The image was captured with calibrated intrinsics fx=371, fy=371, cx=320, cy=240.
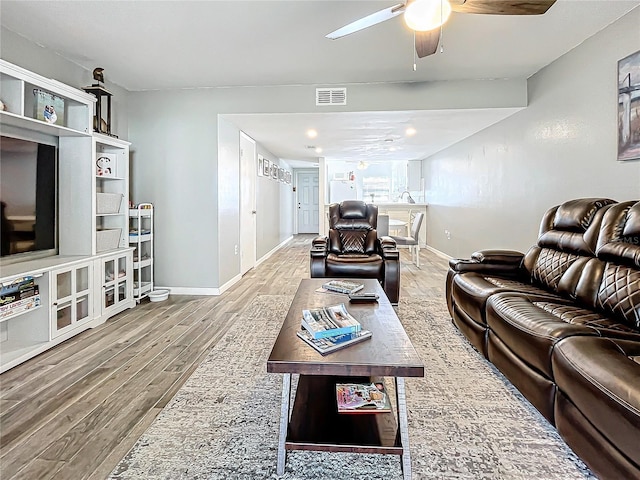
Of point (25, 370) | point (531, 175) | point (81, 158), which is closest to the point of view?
point (25, 370)

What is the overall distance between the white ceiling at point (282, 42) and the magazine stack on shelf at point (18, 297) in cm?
185

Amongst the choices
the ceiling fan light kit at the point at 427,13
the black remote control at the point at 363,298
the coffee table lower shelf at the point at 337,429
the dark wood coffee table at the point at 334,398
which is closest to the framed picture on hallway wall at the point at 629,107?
the ceiling fan light kit at the point at 427,13

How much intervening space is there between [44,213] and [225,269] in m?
2.03

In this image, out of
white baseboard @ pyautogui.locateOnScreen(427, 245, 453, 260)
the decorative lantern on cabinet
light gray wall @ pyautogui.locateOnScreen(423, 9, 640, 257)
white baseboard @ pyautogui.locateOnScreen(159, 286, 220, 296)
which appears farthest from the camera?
white baseboard @ pyautogui.locateOnScreen(427, 245, 453, 260)

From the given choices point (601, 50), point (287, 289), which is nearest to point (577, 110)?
point (601, 50)

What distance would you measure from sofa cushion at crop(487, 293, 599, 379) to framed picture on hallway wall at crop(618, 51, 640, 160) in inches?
51.6

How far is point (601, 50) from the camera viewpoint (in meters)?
2.90

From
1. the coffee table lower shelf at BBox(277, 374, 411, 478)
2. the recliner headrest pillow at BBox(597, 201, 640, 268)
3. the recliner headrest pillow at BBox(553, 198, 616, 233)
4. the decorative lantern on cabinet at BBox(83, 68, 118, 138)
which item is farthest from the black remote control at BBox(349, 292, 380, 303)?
the decorative lantern on cabinet at BBox(83, 68, 118, 138)

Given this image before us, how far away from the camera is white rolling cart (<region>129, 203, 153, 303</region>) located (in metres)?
3.96

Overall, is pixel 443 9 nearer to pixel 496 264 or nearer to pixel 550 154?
pixel 496 264

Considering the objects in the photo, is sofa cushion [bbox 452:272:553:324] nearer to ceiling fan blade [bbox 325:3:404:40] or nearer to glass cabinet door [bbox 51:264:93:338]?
ceiling fan blade [bbox 325:3:404:40]

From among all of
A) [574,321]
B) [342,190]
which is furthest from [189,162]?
[342,190]

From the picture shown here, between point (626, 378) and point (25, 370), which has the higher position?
point (626, 378)

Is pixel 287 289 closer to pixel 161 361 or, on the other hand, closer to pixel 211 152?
pixel 211 152
